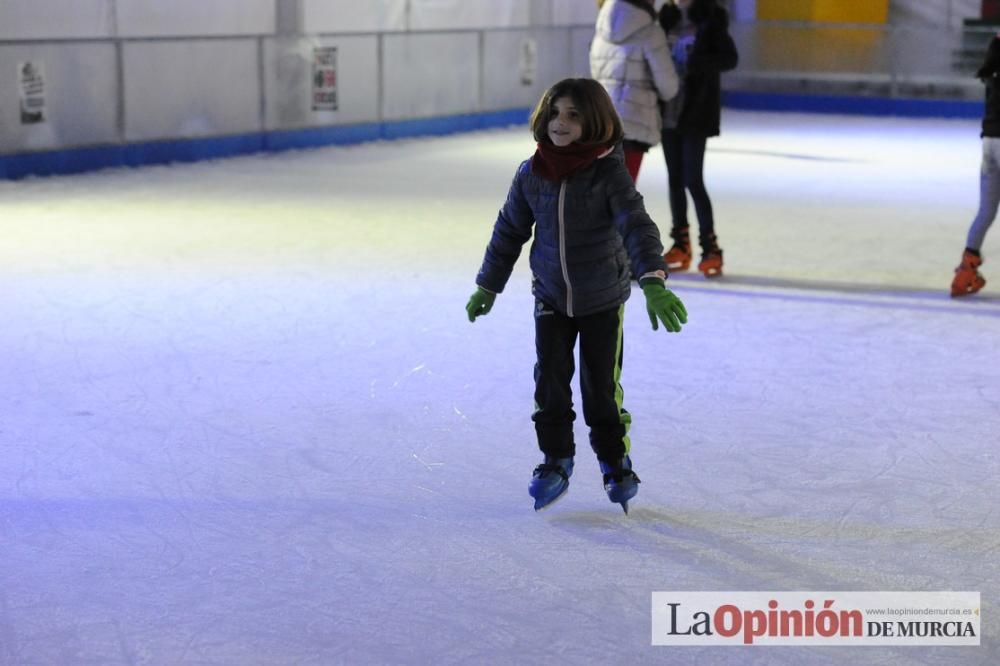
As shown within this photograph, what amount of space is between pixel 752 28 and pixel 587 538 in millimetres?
16855

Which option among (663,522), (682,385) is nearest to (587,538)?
(663,522)

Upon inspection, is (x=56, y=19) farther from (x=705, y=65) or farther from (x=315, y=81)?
(x=705, y=65)

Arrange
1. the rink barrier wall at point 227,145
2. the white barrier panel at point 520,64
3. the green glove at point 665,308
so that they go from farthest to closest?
the white barrier panel at point 520,64 < the rink barrier wall at point 227,145 < the green glove at point 665,308

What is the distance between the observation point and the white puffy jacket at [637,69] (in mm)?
6605

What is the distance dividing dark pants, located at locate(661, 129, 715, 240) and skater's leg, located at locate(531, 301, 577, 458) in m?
3.27

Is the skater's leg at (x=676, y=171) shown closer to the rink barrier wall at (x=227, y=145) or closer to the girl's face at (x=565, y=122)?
the girl's face at (x=565, y=122)

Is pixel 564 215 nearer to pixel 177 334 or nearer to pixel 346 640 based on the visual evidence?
pixel 346 640

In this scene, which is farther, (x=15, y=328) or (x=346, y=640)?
(x=15, y=328)

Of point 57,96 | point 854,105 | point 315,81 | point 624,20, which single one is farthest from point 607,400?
point 854,105

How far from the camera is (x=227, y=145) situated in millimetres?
12594

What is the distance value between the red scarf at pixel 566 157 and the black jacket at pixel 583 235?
0.02 metres

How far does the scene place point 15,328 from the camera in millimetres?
5820

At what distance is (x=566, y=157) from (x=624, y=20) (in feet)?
10.9

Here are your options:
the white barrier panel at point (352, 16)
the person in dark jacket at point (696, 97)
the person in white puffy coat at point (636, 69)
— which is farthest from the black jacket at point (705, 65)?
the white barrier panel at point (352, 16)
